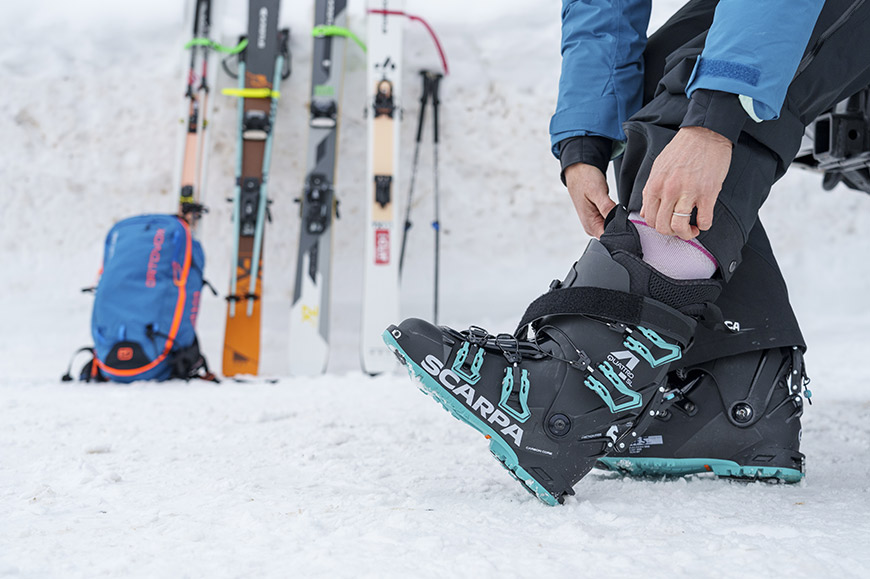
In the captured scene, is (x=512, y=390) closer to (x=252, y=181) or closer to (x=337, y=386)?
(x=337, y=386)

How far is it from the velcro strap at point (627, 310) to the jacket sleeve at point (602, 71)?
389 millimetres

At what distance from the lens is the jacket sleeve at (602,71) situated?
1.18 m

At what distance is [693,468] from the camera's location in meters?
1.07

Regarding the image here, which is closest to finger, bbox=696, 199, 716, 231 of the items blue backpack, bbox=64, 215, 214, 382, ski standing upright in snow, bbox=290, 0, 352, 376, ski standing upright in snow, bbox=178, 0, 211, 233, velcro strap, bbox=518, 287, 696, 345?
velcro strap, bbox=518, 287, 696, 345

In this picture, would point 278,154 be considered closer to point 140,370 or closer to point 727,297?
point 140,370

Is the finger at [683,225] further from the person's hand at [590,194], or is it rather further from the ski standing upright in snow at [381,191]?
the ski standing upright in snow at [381,191]

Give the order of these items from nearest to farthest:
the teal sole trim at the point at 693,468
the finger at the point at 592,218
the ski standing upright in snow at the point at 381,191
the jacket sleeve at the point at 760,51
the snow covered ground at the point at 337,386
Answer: the snow covered ground at the point at 337,386 → the jacket sleeve at the point at 760,51 → the teal sole trim at the point at 693,468 → the finger at the point at 592,218 → the ski standing upright in snow at the point at 381,191

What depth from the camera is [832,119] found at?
4.31ft

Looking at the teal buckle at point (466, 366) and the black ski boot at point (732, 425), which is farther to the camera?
the black ski boot at point (732, 425)

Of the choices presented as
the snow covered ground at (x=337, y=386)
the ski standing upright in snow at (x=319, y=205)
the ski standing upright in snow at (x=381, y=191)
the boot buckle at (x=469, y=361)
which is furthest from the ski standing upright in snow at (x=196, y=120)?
the boot buckle at (x=469, y=361)

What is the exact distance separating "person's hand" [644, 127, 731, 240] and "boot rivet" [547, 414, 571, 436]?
29 centimetres

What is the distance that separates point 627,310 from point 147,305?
2209mm

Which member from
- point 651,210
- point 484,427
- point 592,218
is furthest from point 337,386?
point 651,210

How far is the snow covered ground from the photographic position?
72cm
